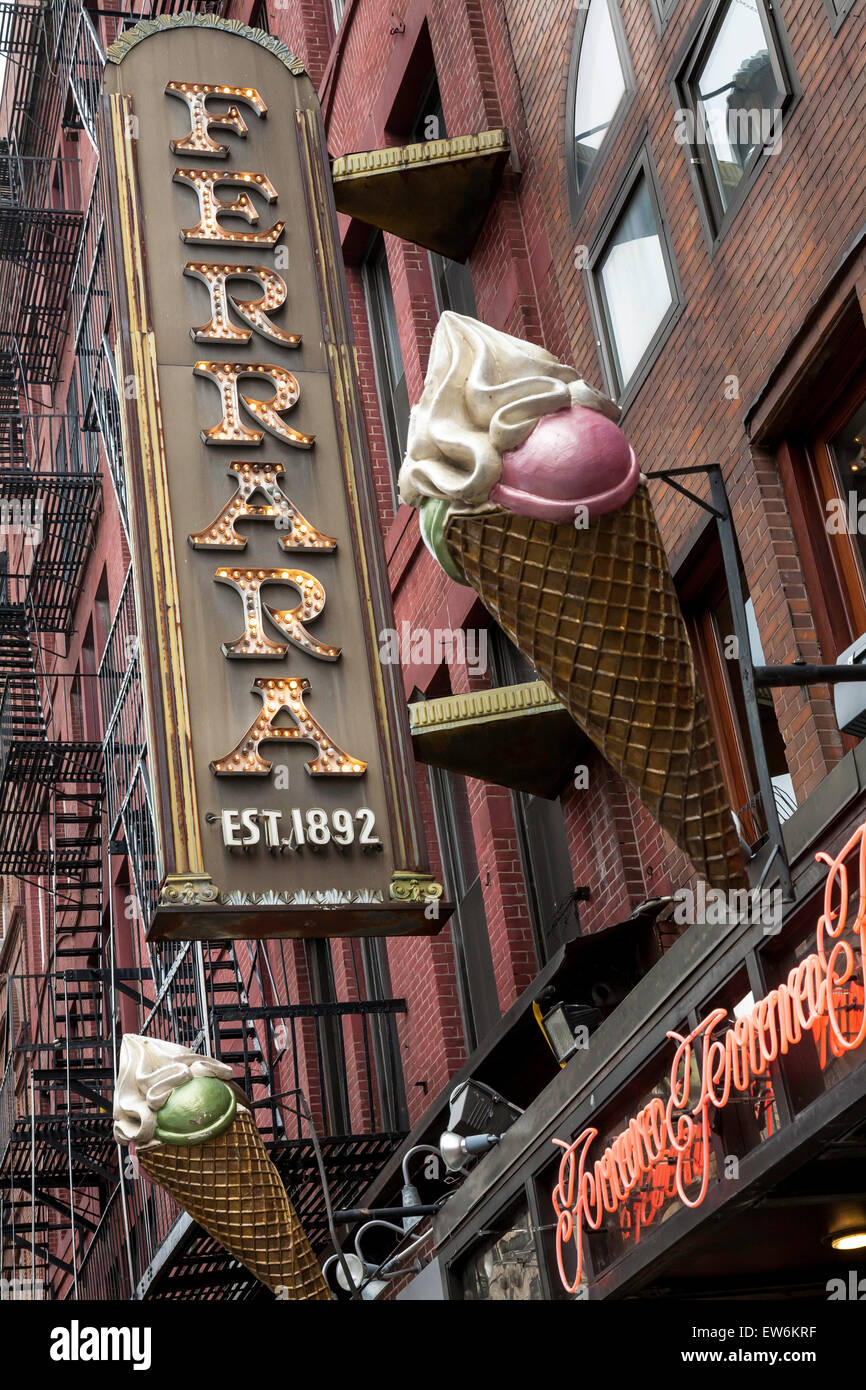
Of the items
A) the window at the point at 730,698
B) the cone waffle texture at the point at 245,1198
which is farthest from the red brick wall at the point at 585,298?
the cone waffle texture at the point at 245,1198

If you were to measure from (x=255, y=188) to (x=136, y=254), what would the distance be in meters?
1.15

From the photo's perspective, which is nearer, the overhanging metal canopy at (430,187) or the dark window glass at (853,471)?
the dark window glass at (853,471)

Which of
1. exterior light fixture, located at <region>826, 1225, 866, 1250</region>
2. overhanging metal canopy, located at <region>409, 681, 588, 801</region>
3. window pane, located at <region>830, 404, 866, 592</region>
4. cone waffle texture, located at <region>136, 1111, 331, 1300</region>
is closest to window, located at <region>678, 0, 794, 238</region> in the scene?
window pane, located at <region>830, 404, 866, 592</region>

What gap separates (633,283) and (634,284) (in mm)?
19

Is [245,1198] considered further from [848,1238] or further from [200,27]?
[200,27]

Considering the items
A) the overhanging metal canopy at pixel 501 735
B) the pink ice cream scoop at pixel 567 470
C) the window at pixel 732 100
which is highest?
the window at pixel 732 100

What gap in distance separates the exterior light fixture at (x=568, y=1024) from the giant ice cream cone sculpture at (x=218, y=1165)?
2.59 meters

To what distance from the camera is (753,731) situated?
26.6 feet

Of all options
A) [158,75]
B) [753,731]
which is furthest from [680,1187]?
[158,75]

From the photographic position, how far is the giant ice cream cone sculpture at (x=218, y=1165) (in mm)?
13930

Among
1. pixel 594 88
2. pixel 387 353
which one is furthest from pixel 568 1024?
pixel 387 353

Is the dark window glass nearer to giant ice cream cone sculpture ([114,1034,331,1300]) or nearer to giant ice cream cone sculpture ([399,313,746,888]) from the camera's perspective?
giant ice cream cone sculpture ([399,313,746,888])

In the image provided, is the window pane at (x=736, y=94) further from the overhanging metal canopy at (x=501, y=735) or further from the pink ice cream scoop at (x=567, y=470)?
the pink ice cream scoop at (x=567, y=470)

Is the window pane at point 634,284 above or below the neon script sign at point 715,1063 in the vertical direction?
above
